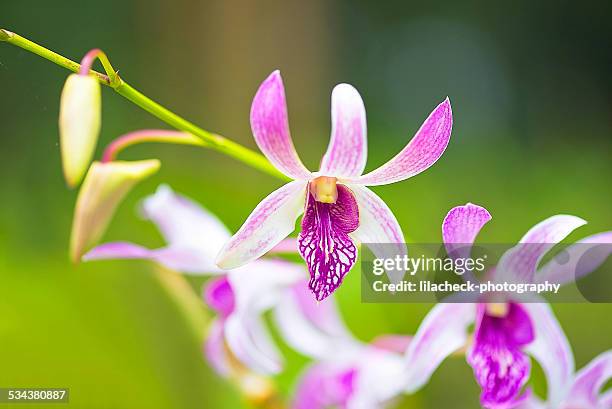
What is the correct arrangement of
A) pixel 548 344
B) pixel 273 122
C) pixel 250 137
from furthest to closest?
pixel 250 137, pixel 548 344, pixel 273 122

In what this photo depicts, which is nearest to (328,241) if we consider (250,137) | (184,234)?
(184,234)

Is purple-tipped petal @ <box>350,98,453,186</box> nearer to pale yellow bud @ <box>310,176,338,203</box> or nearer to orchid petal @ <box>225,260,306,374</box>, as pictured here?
pale yellow bud @ <box>310,176,338,203</box>

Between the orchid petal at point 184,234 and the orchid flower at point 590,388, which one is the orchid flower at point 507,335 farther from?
the orchid petal at point 184,234

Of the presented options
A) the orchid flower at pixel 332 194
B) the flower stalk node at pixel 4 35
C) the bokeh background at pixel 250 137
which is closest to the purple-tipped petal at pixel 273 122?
the orchid flower at pixel 332 194

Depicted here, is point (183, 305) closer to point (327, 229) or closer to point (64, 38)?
point (327, 229)

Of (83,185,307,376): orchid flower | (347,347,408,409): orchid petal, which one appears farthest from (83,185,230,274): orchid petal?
(347,347,408,409): orchid petal

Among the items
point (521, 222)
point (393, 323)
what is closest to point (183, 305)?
point (393, 323)

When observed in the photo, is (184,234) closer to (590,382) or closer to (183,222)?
(183,222)
